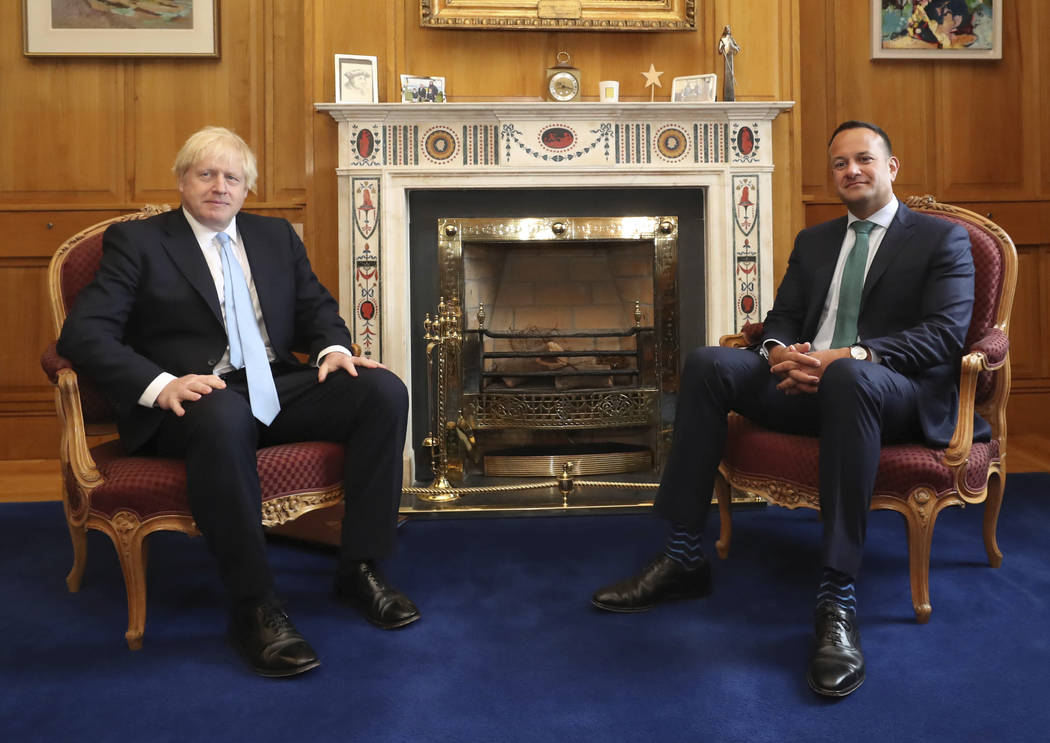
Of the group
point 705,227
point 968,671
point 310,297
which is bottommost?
point 968,671

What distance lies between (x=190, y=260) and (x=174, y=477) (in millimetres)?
607

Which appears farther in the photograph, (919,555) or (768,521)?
(768,521)

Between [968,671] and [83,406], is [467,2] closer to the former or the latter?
[83,406]

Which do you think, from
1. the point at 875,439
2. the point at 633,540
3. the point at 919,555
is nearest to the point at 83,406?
the point at 633,540

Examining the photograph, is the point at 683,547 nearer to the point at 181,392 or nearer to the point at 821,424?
the point at 821,424

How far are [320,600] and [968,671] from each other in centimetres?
148

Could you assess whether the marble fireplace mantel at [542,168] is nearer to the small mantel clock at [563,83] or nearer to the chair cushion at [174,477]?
the small mantel clock at [563,83]

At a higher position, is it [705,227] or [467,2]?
[467,2]

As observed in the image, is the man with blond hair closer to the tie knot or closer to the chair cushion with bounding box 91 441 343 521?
the chair cushion with bounding box 91 441 343 521

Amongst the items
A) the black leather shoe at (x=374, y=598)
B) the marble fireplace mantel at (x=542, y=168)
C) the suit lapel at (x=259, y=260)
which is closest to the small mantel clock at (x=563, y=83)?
the marble fireplace mantel at (x=542, y=168)

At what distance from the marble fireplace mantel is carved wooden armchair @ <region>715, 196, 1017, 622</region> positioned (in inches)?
31.4

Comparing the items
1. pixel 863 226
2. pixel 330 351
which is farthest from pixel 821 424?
pixel 330 351

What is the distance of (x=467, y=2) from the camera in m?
3.25

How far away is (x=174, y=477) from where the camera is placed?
185 cm
